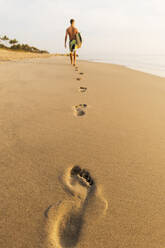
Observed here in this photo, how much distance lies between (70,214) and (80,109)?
138 cm

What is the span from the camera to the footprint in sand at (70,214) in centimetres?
71

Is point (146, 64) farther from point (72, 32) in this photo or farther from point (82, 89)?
point (82, 89)

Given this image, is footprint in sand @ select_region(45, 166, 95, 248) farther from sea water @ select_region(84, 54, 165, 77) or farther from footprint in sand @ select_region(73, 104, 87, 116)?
sea water @ select_region(84, 54, 165, 77)

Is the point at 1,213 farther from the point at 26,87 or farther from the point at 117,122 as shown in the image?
the point at 26,87

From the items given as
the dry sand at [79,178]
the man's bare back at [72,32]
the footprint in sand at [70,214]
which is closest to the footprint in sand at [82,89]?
the dry sand at [79,178]

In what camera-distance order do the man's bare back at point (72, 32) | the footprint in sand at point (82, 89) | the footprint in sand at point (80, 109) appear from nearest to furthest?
the footprint in sand at point (80, 109)
the footprint in sand at point (82, 89)
the man's bare back at point (72, 32)

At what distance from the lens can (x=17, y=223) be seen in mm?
739

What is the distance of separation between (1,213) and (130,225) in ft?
1.84

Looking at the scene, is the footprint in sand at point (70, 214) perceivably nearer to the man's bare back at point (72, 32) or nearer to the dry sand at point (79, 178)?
the dry sand at point (79, 178)

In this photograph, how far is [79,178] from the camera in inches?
40.5

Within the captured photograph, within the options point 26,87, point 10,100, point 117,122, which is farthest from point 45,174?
point 26,87

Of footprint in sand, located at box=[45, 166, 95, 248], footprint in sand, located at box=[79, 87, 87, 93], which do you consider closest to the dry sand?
footprint in sand, located at box=[45, 166, 95, 248]

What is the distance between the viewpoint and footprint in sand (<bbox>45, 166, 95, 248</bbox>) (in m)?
0.71

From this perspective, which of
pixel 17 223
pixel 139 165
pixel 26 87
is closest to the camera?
pixel 17 223
